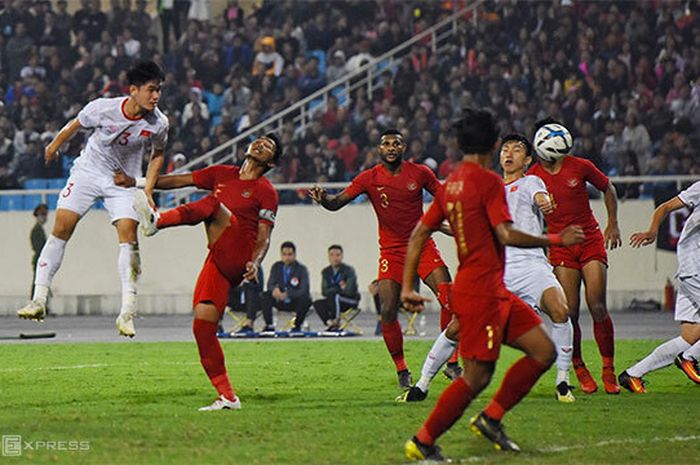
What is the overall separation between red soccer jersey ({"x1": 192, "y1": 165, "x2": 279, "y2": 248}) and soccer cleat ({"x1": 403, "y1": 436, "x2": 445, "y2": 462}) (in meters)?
3.99

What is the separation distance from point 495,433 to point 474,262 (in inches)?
53.5

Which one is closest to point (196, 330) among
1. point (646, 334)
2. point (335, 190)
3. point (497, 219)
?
point (497, 219)

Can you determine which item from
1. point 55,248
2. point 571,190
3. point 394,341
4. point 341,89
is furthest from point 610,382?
point 341,89

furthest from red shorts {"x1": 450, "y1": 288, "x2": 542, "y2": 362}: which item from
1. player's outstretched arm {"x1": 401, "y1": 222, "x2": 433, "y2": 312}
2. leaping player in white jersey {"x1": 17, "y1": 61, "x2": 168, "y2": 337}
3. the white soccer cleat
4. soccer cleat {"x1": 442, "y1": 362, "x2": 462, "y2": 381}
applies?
soccer cleat {"x1": 442, "y1": 362, "x2": 462, "y2": 381}

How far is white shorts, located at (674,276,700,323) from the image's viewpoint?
48.7 feet

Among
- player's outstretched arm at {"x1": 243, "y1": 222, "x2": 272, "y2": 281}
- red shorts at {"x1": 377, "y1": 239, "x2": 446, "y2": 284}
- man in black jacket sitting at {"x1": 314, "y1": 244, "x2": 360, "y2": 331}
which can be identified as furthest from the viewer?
man in black jacket sitting at {"x1": 314, "y1": 244, "x2": 360, "y2": 331}

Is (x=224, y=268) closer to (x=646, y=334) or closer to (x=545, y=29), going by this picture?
(x=646, y=334)

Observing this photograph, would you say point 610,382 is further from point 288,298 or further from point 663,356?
point 288,298

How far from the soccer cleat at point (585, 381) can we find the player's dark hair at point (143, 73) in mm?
5186

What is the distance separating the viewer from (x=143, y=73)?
13.6 meters

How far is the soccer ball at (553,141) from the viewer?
14.6 meters

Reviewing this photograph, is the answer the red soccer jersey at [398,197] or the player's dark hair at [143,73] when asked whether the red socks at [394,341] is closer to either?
the red soccer jersey at [398,197]

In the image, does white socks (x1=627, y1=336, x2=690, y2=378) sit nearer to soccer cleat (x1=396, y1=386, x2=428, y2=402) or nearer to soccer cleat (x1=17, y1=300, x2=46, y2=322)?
soccer cleat (x1=396, y1=386, x2=428, y2=402)

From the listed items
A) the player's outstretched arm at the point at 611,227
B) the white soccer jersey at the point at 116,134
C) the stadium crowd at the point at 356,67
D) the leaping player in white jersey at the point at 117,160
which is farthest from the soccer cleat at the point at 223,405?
the stadium crowd at the point at 356,67
